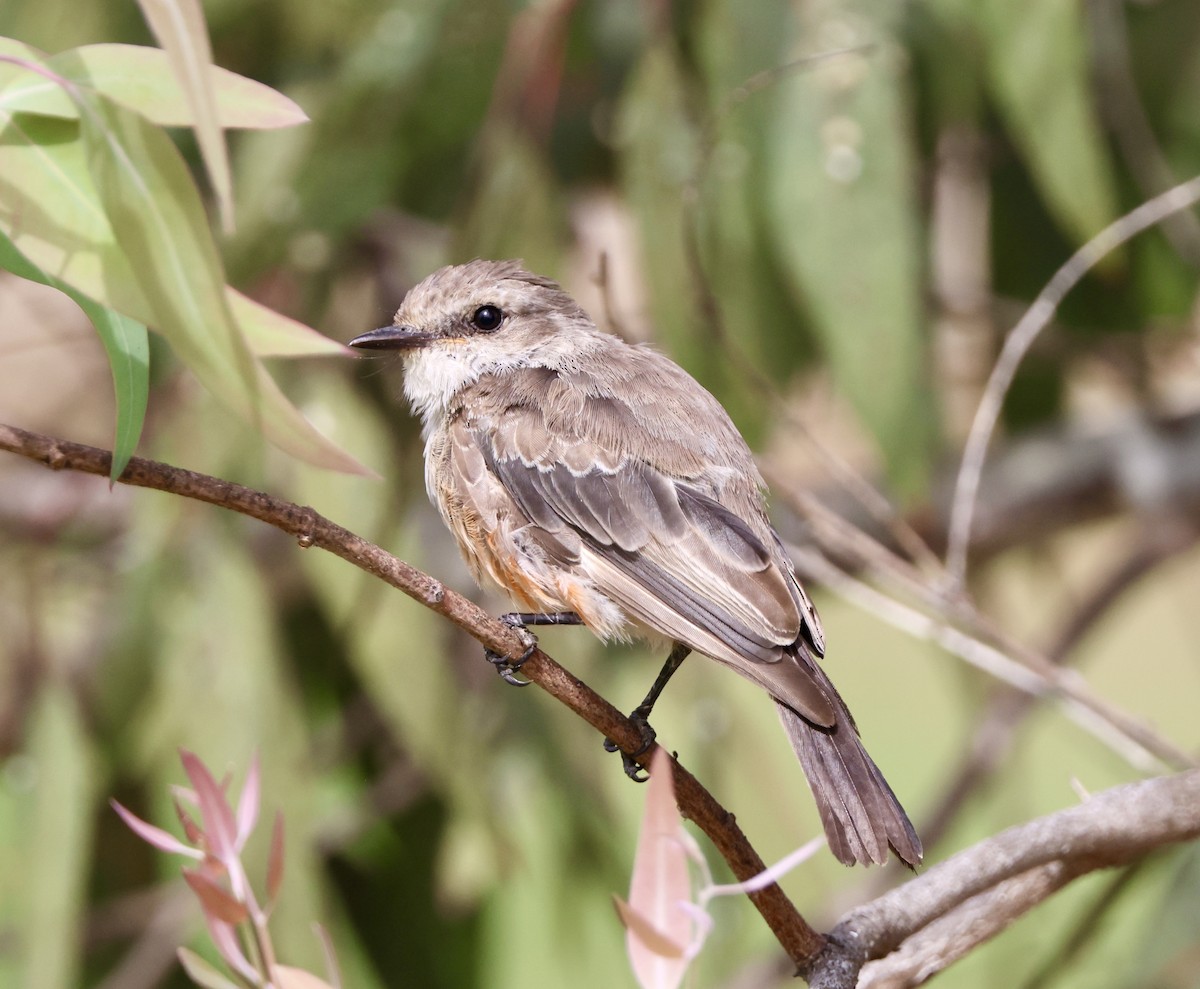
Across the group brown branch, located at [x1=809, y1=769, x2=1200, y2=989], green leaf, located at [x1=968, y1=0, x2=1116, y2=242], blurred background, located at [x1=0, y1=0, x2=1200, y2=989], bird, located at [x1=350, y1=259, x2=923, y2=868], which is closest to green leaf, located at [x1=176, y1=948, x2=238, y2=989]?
bird, located at [x1=350, y1=259, x2=923, y2=868]

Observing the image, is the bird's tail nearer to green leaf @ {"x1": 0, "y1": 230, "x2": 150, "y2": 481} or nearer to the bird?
the bird

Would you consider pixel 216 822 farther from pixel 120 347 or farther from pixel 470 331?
pixel 470 331

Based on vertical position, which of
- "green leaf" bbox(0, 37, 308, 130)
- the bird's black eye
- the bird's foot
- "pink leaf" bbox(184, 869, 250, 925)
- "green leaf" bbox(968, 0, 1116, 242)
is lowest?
"pink leaf" bbox(184, 869, 250, 925)

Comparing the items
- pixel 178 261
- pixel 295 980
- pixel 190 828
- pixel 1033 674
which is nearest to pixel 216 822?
pixel 190 828

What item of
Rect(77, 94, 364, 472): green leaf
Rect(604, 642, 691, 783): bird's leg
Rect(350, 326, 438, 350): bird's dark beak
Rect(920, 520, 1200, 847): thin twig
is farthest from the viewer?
Rect(920, 520, 1200, 847): thin twig

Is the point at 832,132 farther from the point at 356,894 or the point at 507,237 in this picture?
the point at 356,894

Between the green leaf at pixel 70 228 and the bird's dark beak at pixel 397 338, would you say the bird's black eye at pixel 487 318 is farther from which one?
the green leaf at pixel 70 228
